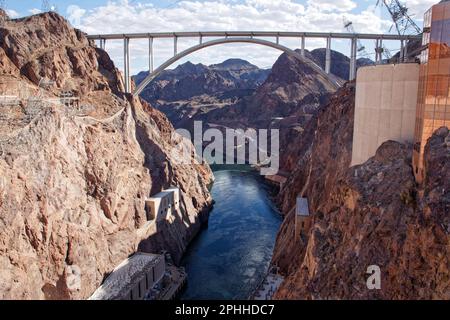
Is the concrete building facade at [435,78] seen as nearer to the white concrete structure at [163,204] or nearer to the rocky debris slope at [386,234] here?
the rocky debris slope at [386,234]

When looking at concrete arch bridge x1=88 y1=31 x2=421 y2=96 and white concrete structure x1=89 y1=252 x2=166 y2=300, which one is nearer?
white concrete structure x1=89 y1=252 x2=166 y2=300

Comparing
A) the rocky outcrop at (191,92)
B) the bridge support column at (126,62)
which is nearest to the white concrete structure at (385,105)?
the bridge support column at (126,62)

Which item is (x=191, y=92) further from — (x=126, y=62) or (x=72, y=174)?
(x=72, y=174)

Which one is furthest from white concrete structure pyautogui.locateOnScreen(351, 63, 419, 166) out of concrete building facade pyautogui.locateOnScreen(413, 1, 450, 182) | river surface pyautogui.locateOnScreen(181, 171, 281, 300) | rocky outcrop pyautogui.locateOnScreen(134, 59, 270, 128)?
rocky outcrop pyautogui.locateOnScreen(134, 59, 270, 128)

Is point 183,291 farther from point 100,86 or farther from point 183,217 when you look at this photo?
point 100,86

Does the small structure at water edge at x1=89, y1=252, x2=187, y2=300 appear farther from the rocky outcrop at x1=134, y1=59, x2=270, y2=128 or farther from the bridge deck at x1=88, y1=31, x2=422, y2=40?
the rocky outcrop at x1=134, y1=59, x2=270, y2=128

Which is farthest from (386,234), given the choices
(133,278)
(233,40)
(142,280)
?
(233,40)
